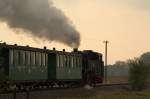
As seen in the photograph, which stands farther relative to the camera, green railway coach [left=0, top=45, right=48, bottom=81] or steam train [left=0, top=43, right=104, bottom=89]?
steam train [left=0, top=43, right=104, bottom=89]

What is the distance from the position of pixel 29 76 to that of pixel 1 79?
11132 mm

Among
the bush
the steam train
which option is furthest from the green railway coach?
the bush

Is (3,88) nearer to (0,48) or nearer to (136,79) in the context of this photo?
(0,48)

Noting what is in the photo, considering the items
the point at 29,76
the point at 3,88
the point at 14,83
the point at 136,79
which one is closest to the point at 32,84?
the point at 29,76

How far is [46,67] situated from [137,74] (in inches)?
582

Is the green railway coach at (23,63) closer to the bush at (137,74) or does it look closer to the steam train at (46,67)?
the steam train at (46,67)

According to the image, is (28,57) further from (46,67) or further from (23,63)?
(46,67)

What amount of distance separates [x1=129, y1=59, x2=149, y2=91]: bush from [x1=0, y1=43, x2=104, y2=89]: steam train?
10.3ft

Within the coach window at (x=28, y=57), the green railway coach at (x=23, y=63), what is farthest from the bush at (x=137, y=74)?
the coach window at (x=28, y=57)

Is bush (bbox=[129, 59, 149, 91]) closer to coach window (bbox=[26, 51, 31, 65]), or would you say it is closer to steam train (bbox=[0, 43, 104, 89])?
steam train (bbox=[0, 43, 104, 89])

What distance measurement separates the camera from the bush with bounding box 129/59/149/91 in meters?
57.5

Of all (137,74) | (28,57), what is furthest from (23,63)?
(137,74)

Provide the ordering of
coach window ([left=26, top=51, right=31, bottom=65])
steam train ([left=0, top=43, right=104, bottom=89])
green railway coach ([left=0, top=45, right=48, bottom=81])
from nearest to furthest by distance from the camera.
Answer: green railway coach ([left=0, top=45, right=48, bottom=81])
steam train ([left=0, top=43, right=104, bottom=89])
coach window ([left=26, top=51, right=31, bottom=65])

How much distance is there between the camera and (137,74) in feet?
192
